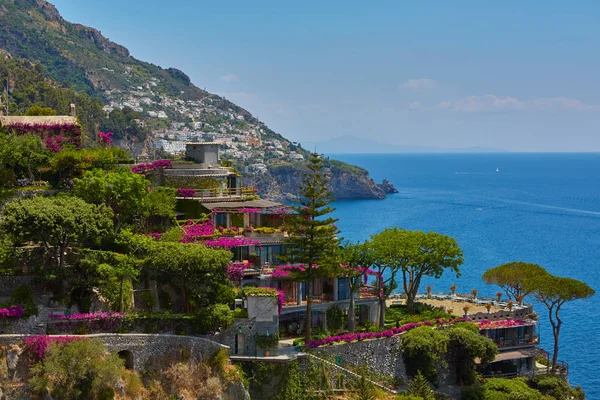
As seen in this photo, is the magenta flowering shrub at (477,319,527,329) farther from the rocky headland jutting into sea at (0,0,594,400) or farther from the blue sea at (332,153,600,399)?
the blue sea at (332,153,600,399)

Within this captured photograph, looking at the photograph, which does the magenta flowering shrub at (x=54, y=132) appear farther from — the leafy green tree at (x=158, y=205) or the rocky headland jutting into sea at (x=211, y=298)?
the leafy green tree at (x=158, y=205)

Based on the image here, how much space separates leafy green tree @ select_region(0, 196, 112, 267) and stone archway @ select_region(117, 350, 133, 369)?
224 inches

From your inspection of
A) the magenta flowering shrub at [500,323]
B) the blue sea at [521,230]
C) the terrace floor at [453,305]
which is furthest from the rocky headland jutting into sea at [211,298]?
the blue sea at [521,230]

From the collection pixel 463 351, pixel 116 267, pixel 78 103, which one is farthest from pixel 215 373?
pixel 78 103

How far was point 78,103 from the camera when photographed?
13012 cm

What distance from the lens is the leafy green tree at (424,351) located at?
3766 centimetres

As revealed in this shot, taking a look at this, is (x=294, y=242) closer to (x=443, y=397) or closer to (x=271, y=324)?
(x=271, y=324)

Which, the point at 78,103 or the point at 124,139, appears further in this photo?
the point at 124,139

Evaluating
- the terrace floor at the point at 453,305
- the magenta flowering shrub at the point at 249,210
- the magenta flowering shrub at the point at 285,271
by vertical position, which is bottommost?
the terrace floor at the point at 453,305

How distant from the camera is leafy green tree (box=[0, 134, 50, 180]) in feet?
137

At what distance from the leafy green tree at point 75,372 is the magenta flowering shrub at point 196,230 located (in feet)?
29.9

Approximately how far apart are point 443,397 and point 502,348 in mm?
6296

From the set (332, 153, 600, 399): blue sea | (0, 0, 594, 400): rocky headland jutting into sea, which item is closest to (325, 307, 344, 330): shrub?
(0, 0, 594, 400): rocky headland jutting into sea

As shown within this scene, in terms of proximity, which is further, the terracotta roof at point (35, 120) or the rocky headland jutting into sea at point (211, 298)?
the terracotta roof at point (35, 120)
